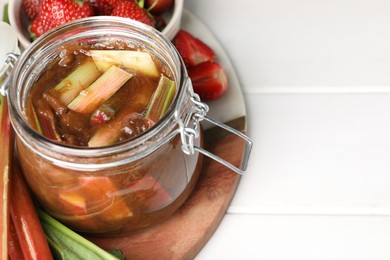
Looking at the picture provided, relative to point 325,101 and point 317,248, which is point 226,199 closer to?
point 317,248

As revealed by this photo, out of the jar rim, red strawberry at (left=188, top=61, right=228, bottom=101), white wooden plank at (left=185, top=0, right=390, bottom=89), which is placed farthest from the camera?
white wooden plank at (left=185, top=0, right=390, bottom=89)

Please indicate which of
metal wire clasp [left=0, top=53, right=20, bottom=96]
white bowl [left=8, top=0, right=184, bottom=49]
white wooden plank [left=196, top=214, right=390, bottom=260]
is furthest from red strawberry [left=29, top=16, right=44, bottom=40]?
white wooden plank [left=196, top=214, right=390, bottom=260]

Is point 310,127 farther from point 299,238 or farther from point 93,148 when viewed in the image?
point 93,148

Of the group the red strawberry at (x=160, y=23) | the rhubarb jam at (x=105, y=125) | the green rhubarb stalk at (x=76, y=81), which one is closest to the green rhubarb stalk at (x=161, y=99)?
the rhubarb jam at (x=105, y=125)

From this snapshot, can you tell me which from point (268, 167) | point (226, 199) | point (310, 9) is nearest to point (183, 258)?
point (226, 199)

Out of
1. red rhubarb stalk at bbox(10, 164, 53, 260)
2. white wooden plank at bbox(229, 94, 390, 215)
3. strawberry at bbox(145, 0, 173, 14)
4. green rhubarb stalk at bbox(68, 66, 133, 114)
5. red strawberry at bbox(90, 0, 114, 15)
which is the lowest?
white wooden plank at bbox(229, 94, 390, 215)

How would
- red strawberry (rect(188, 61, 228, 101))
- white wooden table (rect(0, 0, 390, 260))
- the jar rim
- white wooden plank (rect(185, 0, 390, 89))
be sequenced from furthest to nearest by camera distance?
white wooden plank (rect(185, 0, 390, 89)) → red strawberry (rect(188, 61, 228, 101)) → white wooden table (rect(0, 0, 390, 260)) → the jar rim

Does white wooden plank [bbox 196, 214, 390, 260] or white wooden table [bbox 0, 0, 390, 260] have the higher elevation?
white wooden table [bbox 0, 0, 390, 260]

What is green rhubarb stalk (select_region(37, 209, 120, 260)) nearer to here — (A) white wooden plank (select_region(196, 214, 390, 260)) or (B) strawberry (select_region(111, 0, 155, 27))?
(A) white wooden plank (select_region(196, 214, 390, 260))
